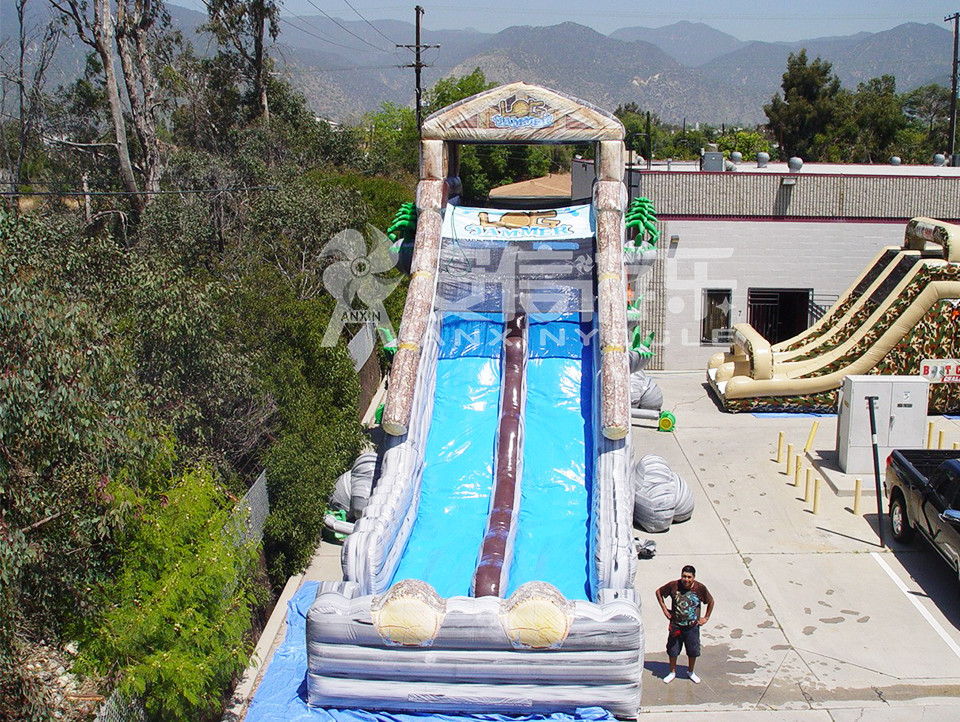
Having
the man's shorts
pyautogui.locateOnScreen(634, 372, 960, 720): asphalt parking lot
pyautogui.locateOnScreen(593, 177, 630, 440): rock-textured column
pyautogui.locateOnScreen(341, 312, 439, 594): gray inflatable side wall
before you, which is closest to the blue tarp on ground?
pyautogui.locateOnScreen(634, 372, 960, 720): asphalt parking lot

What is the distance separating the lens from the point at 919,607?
36.5ft

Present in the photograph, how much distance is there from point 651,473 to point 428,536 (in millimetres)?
3943

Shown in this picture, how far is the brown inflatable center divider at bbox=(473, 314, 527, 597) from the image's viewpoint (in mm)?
9992

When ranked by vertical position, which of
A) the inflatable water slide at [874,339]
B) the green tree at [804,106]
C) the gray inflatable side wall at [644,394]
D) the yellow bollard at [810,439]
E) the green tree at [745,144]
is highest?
the green tree at [804,106]

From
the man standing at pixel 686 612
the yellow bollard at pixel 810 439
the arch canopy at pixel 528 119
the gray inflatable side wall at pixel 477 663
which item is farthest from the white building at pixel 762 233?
the gray inflatable side wall at pixel 477 663

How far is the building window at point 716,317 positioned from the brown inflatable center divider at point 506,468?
31.0 feet

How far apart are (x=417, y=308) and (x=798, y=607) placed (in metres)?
6.61

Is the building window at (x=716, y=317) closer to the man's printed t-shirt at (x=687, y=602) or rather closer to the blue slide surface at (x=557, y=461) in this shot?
the blue slide surface at (x=557, y=461)

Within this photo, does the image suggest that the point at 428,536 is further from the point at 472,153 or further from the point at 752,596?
the point at 472,153

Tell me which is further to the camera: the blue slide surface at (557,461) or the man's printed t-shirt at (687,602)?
the blue slide surface at (557,461)

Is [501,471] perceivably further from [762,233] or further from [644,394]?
[762,233]

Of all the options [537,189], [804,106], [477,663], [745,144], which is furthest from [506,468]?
[804,106]

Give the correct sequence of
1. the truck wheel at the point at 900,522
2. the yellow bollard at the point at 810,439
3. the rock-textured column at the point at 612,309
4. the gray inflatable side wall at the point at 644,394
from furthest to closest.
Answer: the gray inflatable side wall at the point at 644,394 → the yellow bollard at the point at 810,439 → the truck wheel at the point at 900,522 → the rock-textured column at the point at 612,309

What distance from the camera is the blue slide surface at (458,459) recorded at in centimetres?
1079
